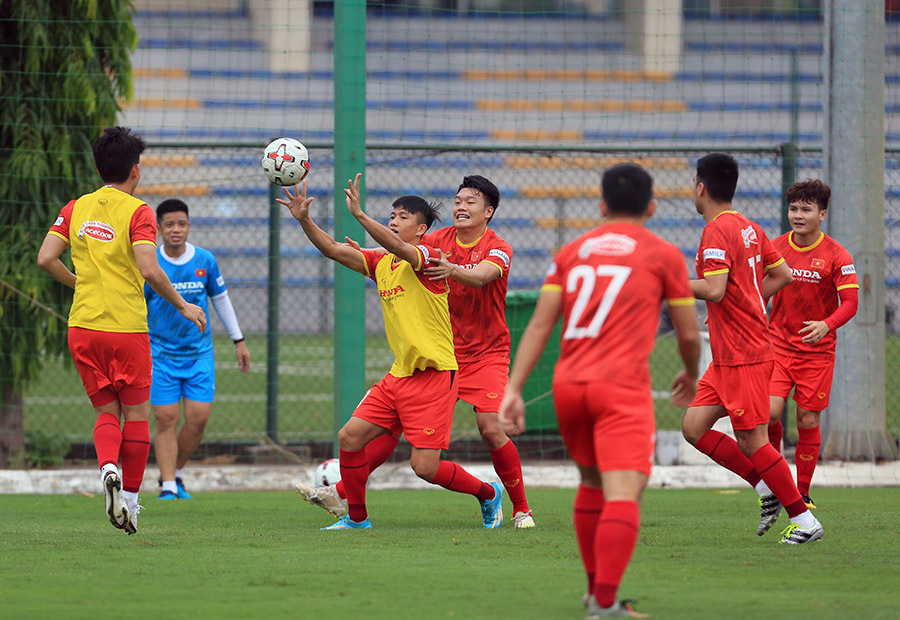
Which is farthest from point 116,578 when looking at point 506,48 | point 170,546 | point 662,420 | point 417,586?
point 506,48

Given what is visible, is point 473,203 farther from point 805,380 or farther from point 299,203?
point 805,380

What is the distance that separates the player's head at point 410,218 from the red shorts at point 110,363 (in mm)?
1578

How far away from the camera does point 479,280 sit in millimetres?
6238

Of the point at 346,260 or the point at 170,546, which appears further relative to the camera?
the point at 346,260

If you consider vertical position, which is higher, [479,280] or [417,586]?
[479,280]

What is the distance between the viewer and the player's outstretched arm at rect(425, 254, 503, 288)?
239 inches

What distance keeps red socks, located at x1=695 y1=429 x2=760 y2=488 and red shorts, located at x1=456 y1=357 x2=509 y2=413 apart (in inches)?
47.6

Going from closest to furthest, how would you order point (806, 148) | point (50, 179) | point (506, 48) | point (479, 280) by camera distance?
point (479, 280) < point (50, 179) < point (806, 148) < point (506, 48)

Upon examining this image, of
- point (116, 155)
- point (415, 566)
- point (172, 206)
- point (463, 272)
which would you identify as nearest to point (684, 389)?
point (415, 566)

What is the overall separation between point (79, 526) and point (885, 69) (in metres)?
7.69

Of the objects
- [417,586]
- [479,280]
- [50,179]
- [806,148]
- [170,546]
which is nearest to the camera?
[417,586]

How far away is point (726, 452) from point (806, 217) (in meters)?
1.91

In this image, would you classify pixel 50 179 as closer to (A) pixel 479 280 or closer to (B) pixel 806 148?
(A) pixel 479 280

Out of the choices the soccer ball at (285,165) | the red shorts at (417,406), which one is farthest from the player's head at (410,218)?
the red shorts at (417,406)
